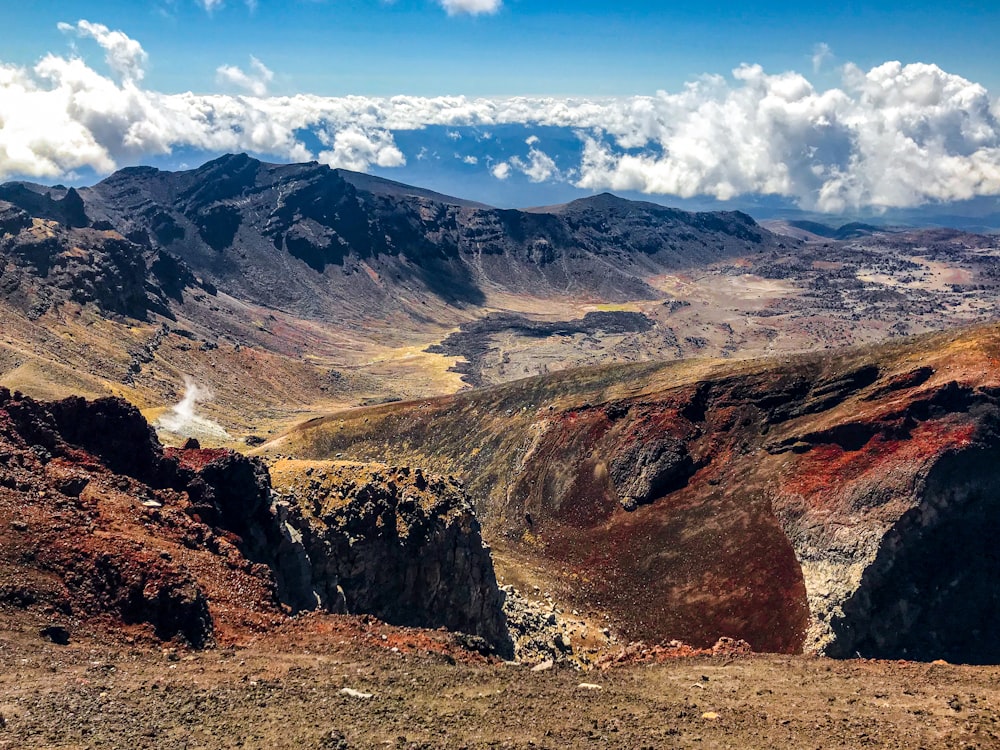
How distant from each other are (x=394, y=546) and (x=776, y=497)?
117 ft

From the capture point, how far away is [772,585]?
197ft

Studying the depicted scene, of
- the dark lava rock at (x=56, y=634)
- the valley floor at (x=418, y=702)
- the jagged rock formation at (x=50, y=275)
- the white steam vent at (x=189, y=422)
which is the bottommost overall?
the white steam vent at (x=189, y=422)

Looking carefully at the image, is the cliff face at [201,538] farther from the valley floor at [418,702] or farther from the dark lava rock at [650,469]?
the dark lava rock at [650,469]

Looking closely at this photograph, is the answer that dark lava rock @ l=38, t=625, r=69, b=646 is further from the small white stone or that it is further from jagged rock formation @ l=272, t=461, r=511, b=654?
jagged rock formation @ l=272, t=461, r=511, b=654

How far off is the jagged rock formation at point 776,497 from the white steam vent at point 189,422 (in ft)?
200

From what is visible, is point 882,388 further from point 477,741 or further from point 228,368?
point 228,368

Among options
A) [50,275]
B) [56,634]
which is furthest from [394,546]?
[50,275]

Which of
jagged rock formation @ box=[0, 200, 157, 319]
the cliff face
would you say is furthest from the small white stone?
jagged rock formation @ box=[0, 200, 157, 319]

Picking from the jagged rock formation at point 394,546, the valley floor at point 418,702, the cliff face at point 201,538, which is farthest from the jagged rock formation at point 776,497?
the valley floor at point 418,702

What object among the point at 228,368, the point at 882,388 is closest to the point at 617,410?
the point at 882,388

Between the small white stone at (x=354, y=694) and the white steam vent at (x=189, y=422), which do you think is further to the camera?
the white steam vent at (x=189, y=422)

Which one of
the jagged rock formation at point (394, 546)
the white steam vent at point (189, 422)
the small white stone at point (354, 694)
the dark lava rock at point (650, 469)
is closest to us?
the small white stone at point (354, 694)

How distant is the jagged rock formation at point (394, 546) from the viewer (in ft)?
164

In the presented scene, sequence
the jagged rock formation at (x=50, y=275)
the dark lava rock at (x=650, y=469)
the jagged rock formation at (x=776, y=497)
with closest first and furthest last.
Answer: the jagged rock formation at (x=776, y=497) < the dark lava rock at (x=650, y=469) < the jagged rock formation at (x=50, y=275)
